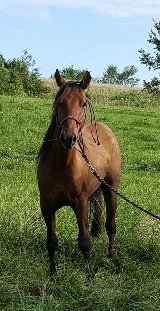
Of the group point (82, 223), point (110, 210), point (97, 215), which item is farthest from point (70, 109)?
point (97, 215)

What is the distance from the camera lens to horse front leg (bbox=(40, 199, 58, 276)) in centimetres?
586

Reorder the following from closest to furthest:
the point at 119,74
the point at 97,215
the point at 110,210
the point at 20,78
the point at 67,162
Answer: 1. the point at 67,162
2. the point at 110,210
3. the point at 97,215
4. the point at 20,78
5. the point at 119,74

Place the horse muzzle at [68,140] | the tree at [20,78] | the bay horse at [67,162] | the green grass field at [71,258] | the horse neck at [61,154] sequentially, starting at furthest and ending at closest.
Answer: the tree at [20,78] → the horse neck at [61,154] → the bay horse at [67,162] → the horse muzzle at [68,140] → the green grass field at [71,258]

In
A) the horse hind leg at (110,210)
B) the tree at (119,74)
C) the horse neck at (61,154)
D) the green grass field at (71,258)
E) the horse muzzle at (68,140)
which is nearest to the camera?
the green grass field at (71,258)

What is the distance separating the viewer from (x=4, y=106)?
2366 cm

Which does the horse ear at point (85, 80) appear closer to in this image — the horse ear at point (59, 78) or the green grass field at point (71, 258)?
the horse ear at point (59, 78)

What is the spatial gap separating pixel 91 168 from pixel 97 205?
1435 millimetres

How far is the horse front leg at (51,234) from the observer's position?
5.86 m

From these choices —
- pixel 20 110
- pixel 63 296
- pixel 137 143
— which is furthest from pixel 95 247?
pixel 20 110

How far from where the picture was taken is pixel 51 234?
603cm

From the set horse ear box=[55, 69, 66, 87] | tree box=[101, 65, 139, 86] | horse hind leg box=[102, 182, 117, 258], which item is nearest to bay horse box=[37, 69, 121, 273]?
horse ear box=[55, 69, 66, 87]

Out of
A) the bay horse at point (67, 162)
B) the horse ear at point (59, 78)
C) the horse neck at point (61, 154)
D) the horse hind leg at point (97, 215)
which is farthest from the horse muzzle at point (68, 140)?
the horse hind leg at point (97, 215)

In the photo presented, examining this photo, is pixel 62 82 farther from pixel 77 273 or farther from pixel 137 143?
pixel 137 143

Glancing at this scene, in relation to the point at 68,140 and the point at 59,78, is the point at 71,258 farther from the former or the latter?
the point at 59,78
